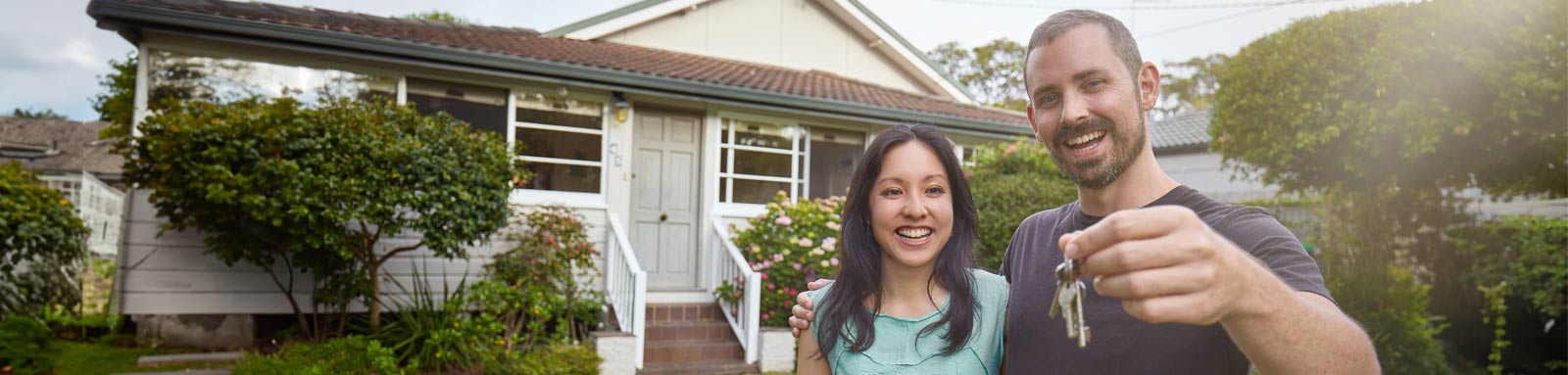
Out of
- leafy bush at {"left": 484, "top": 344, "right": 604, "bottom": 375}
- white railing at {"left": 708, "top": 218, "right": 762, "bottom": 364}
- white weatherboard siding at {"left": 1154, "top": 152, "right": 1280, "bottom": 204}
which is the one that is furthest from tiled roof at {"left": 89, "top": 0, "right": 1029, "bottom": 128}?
white weatherboard siding at {"left": 1154, "top": 152, "right": 1280, "bottom": 204}

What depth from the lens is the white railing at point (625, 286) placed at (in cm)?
705

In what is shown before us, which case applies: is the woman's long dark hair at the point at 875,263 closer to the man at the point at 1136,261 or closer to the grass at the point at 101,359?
the man at the point at 1136,261

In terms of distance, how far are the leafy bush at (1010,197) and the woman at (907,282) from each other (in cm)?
575

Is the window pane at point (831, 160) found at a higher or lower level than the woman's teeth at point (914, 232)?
higher

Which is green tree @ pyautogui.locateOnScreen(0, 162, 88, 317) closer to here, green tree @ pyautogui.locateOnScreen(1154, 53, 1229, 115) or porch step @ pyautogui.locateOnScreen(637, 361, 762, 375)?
porch step @ pyautogui.locateOnScreen(637, 361, 762, 375)

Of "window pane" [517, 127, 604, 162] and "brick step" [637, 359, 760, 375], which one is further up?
"window pane" [517, 127, 604, 162]

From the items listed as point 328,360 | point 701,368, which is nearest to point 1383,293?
point 701,368

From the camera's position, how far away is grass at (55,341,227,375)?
6.41 m

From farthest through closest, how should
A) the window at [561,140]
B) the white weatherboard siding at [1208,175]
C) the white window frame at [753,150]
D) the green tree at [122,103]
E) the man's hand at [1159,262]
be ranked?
the white weatherboard siding at [1208,175] → the white window frame at [753,150] → the window at [561,140] → the green tree at [122,103] → the man's hand at [1159,262]

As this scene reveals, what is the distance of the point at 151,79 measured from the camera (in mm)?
6988

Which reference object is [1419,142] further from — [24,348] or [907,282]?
[24,348]

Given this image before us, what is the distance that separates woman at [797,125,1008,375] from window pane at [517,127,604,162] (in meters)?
7.06

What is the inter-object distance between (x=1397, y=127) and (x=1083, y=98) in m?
8.04

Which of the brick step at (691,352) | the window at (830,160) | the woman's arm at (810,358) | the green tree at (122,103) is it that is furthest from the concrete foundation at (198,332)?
the woman's arm at (810,358)
